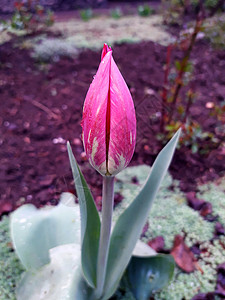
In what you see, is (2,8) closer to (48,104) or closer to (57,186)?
(48,104)

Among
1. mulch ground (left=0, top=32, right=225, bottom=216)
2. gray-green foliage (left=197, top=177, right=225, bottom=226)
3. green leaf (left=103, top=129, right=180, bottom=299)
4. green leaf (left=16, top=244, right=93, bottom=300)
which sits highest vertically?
green leaf (left=103, top=129, right=180, bottom=299)

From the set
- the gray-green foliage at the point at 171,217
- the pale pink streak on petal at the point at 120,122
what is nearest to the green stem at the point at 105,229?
the pale pink streak on petal at the point at 120,122

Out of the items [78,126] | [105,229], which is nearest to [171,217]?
[105,229]

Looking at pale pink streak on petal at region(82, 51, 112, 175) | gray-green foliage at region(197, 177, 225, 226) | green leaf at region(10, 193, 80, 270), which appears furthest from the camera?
gray-green foliage at region(197, 177, 225, 226)

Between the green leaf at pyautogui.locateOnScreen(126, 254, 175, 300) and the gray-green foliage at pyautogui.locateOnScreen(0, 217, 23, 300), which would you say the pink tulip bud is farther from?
the gray-green foliage at pyautogui.locateOnScreen(0, 217, 23, 300)

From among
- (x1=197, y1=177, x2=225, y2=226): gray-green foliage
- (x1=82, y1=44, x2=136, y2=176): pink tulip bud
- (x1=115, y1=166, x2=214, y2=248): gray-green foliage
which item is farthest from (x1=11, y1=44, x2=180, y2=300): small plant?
(x1=197, y1=177, x2=225, y2=226): gray-green foliage

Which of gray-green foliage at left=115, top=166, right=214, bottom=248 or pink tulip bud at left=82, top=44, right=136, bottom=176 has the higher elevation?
pink tulip bud at left=82, top=44, right=136, bottom=176

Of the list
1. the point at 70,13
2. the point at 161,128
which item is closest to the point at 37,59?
the point at 161,128
